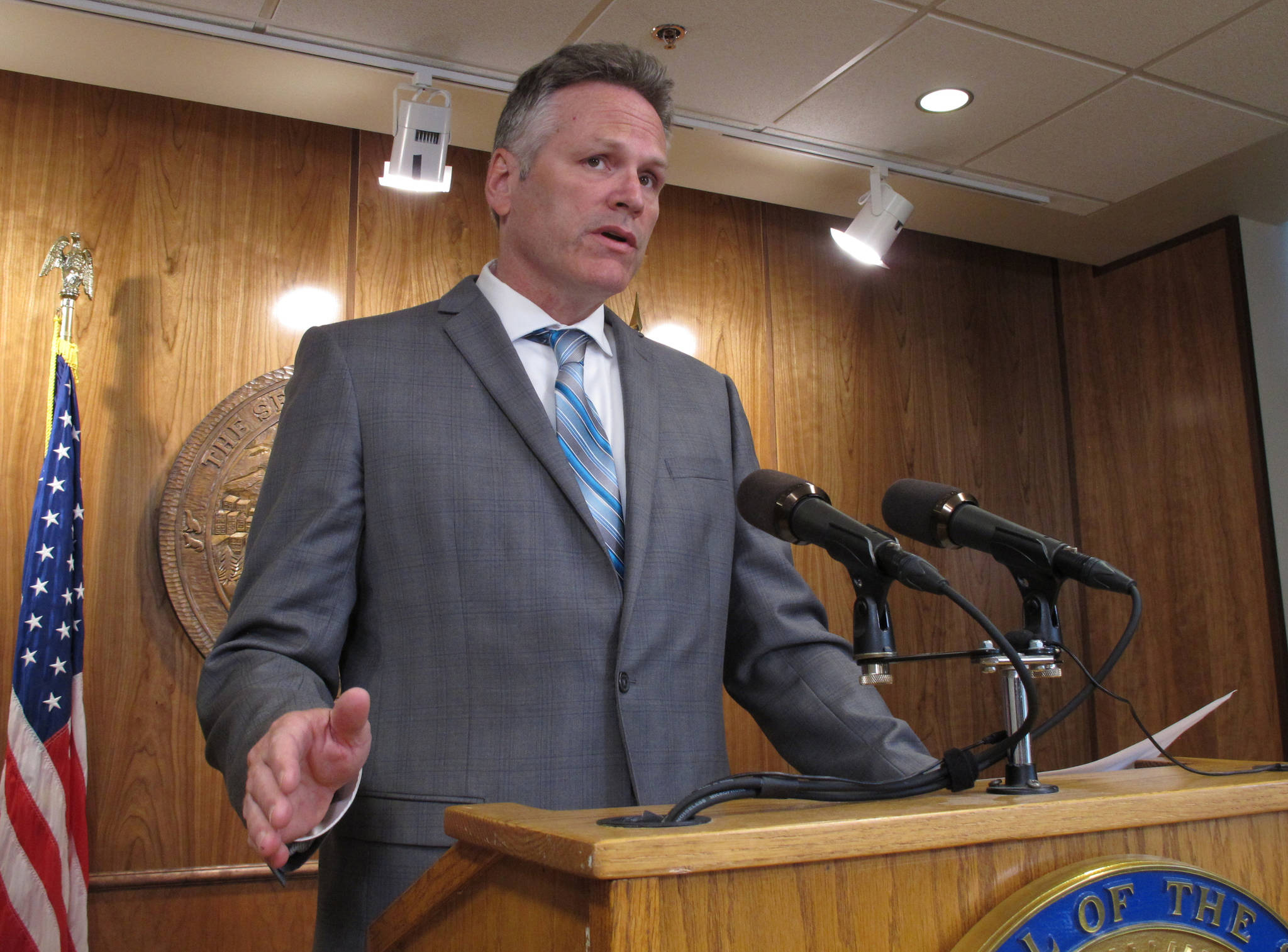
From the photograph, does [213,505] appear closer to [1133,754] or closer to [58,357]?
[58,357]

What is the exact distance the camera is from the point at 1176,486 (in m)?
4.64

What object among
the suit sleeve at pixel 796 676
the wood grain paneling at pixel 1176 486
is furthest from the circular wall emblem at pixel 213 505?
the wood grain paneling at pixel 1176 486

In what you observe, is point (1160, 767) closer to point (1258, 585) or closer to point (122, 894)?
point (122, 894)

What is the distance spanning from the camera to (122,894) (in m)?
3.08

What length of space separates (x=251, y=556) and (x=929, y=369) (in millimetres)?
3900

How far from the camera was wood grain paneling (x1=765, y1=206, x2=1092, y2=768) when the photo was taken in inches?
171

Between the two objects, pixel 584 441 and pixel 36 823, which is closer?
pixel 584 441

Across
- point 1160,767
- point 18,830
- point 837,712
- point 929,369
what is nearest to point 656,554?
point 837,712

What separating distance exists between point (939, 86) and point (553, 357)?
94.7 inches

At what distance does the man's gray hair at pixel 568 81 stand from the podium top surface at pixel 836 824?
969mm

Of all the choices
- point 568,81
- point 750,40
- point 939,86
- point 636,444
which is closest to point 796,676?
point 636,444

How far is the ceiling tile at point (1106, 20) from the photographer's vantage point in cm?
289

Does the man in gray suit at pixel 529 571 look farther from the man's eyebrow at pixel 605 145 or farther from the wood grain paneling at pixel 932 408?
the wood grain paneling at pixel 932 408

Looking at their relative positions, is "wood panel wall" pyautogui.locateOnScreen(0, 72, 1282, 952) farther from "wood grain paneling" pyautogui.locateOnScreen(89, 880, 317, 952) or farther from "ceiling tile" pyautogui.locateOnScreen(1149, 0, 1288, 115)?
"ceiling tile" pyautogui.locateOnScreen(1149, 0, 1288, 115)
